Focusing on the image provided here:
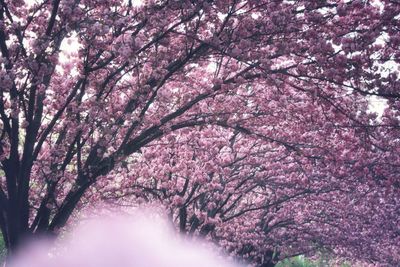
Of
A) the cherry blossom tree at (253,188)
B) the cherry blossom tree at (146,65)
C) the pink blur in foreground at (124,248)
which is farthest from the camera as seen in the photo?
the cherry blossom tree at (253,188)

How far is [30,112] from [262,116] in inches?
219

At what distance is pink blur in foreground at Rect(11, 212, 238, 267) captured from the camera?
12.8 m

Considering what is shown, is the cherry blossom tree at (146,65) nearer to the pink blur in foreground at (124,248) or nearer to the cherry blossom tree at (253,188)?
the pink blur in foreground at (124,248)

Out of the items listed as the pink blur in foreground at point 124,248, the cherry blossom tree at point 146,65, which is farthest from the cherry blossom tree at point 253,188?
the cherry blossom tree at point 146,65

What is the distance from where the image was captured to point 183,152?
13.6 metres

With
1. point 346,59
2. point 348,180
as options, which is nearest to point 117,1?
point 346,59

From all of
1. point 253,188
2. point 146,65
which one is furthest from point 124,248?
point 146,65

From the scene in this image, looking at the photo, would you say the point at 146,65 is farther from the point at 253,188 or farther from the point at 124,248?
the point at 124,248

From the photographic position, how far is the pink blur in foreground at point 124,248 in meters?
12.8

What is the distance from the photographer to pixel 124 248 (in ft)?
90.1

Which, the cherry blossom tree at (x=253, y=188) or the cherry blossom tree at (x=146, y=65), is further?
the cherry blossom tree at (x=253, y=188)

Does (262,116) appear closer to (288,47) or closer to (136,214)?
(288,47)

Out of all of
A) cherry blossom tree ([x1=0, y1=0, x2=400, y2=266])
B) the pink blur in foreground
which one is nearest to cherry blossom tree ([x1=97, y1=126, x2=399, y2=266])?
the pink blur in foreground

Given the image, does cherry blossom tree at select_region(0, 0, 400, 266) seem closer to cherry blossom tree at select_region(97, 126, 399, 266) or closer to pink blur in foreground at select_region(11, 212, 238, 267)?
pink blur in foreground at select_region(11, 212, 238, 267)
